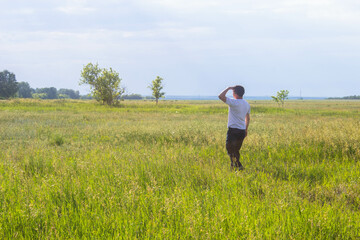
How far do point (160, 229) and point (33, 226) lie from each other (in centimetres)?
177

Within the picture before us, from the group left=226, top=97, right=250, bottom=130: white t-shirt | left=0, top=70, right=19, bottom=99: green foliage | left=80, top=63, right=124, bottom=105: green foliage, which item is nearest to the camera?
left=226, top=97, right=250, bottom=130: white t-shirt

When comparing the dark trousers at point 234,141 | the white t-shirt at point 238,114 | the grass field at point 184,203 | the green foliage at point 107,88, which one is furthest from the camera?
the green foliage at point 107,88

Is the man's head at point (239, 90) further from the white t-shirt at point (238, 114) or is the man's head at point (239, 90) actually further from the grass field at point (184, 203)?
the grass field at point (184, 203)

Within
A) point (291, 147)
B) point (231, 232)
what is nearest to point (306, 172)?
point (291, 147)

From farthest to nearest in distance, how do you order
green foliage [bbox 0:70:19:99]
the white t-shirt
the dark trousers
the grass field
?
green foliage [bbox 0:70:19:99]
the dark trousers
the white t-shirt
the grass field

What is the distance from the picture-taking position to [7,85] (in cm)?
8900

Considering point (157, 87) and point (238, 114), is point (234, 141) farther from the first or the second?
point (157, 87)

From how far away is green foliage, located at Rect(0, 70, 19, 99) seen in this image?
88188mm

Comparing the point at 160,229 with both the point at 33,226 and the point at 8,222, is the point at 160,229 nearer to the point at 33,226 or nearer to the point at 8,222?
the point at 33,226

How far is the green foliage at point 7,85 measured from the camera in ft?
289

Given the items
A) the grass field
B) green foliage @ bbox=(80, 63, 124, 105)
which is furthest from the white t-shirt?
green foliage @ bbox=(80, 63, 124, 105)

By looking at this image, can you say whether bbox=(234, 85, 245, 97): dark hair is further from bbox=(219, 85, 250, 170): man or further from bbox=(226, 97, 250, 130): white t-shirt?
bbox=(226, 97, 250, 130): white t-shirt

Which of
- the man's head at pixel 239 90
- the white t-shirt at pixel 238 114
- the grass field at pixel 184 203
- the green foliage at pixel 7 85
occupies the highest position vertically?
the green foliage at pixel 7 85

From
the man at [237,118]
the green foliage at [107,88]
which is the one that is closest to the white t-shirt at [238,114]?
the man at [237,118]
